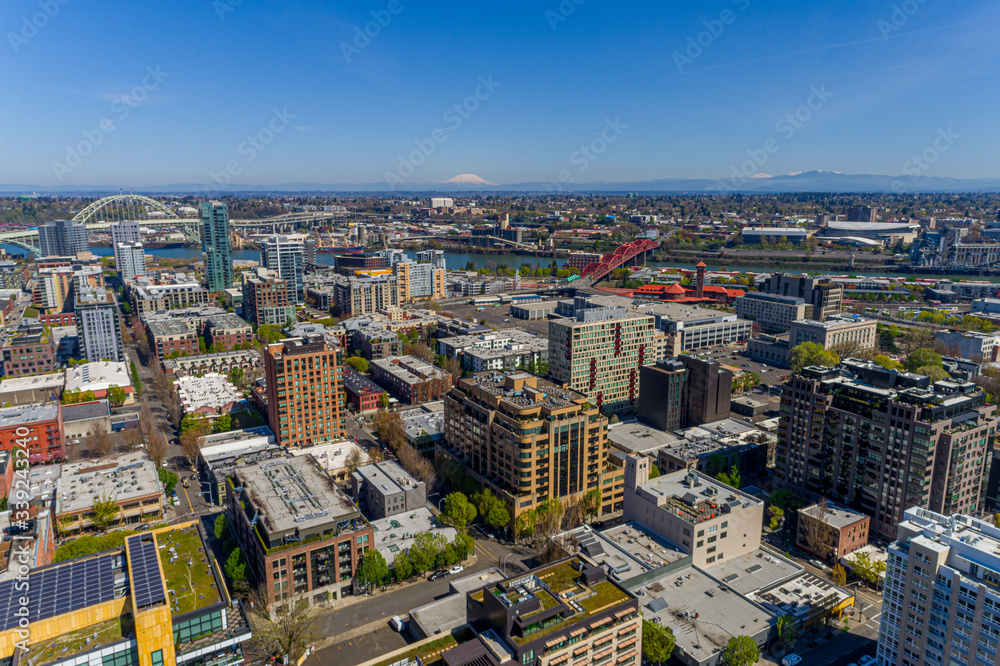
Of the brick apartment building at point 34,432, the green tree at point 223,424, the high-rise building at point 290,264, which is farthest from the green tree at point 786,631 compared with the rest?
the high-rise building at point 290,264

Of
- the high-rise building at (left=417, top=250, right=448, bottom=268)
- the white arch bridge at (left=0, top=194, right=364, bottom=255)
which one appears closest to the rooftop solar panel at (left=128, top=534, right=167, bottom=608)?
the high-rise building at (left=417, top=250, right=448, bottom=268)

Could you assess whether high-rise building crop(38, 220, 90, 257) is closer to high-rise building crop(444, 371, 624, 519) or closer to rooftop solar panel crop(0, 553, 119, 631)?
high-rise building crop(444, 371, 624, 519)

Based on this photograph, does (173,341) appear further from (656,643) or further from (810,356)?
(810,356)

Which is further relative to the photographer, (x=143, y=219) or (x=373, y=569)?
(x=143, y=219)

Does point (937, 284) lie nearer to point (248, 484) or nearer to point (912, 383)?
point (912, 383)

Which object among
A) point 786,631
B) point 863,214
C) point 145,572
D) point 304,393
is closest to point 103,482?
point 304,393

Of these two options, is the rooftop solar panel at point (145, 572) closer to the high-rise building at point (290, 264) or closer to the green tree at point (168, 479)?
the green tree at point (168, 479)

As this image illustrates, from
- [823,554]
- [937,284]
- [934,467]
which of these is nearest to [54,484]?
[823,554]
